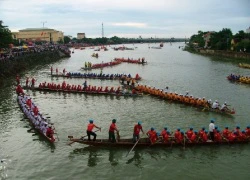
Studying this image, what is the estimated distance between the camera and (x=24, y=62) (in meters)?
63.4

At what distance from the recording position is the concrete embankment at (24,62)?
1950 inches

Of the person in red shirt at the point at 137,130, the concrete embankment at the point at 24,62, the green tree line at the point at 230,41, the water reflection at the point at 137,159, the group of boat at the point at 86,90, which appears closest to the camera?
the water reflection at the point at 137,159

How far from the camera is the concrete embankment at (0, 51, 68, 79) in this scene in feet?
163

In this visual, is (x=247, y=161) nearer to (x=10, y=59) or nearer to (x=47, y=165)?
(x=47, y=165)

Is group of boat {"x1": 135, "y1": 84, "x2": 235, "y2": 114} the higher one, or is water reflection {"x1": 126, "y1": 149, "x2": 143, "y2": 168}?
group of boat {"x1": 135, "y1": 84, "x2": 235, "y2": 114}

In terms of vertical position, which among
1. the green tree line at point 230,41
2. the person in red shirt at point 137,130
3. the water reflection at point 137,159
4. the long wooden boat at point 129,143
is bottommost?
the water reflection at point 137,159

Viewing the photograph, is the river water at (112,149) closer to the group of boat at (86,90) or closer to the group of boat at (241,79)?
the group of boat at (86,90)

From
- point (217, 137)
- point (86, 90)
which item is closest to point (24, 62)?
point (86, 90)

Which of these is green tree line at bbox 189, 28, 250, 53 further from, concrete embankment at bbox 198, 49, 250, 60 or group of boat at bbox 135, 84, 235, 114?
group of boat at bbox 135, 84, 235, 114

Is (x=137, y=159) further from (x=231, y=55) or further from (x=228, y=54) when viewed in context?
(x=228, y=54)

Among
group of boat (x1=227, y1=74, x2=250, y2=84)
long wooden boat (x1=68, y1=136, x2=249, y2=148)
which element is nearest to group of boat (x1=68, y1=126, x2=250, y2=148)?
long wooden boat (x1=68, y1=136, x2=249, y2=148)

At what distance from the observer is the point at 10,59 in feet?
184

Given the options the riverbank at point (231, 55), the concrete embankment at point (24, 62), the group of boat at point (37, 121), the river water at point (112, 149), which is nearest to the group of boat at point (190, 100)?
the river water at point (112, 149)

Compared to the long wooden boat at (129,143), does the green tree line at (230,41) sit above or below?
above
